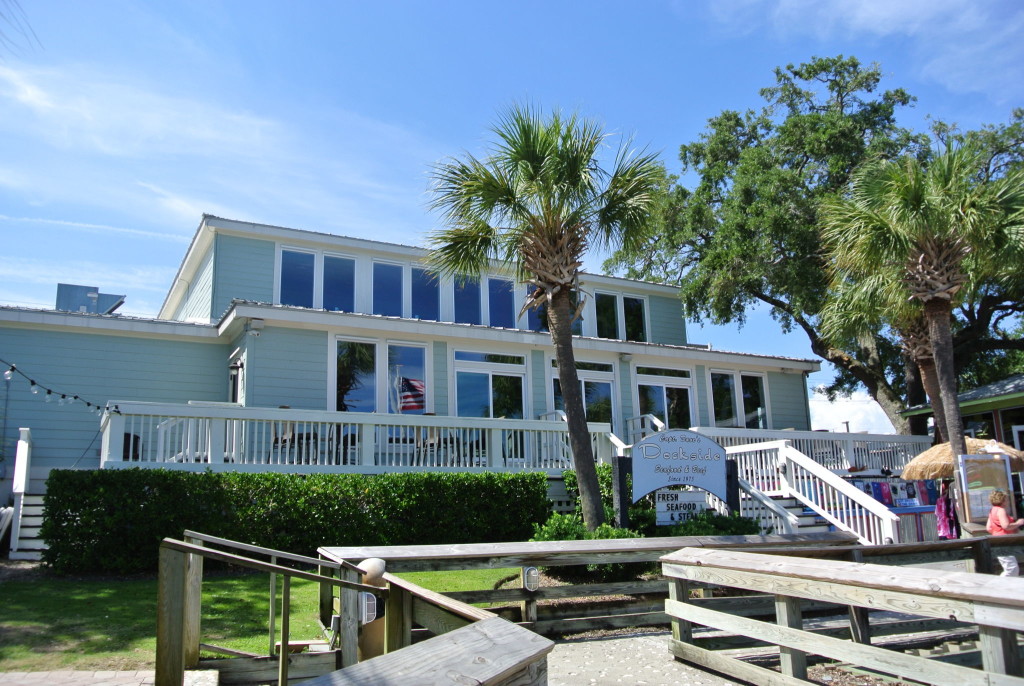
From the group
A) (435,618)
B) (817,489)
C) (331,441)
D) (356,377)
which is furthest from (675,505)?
(356,377)

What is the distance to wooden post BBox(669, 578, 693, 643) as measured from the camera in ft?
23.2

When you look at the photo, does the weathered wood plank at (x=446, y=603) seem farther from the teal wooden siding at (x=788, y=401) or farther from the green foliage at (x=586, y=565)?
the teal wooden siding at (x=788, y=401)

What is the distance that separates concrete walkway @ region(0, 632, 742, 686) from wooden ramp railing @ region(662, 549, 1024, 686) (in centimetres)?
26

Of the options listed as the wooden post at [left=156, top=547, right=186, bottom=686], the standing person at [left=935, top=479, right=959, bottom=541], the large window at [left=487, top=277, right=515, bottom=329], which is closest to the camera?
the wooden post at [left=156, top=547, right=186, bottom=686]

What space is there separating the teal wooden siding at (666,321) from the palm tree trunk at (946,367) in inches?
414

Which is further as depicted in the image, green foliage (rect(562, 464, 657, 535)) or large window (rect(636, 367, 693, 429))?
large window (rect(636, 367, 693, 429))

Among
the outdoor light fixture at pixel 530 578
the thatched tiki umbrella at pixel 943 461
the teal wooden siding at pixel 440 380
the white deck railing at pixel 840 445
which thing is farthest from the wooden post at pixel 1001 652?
the teal wooden siding at pixel 440 380

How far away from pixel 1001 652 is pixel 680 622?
321 centimetres

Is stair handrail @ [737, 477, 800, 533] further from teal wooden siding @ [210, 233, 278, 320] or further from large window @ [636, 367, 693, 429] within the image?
teal wooden siding @ [210, 233, 278, 320]

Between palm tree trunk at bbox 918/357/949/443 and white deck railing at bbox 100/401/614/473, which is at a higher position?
palm tree trunk at bbox 918/357/949/443

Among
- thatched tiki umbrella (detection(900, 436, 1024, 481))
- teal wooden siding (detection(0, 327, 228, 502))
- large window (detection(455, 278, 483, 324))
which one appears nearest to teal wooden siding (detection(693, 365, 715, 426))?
large window (detection(455, 278, 483, 324))

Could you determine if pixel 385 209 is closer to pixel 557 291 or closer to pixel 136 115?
pixel 557 291

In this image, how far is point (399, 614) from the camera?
498 centimetres

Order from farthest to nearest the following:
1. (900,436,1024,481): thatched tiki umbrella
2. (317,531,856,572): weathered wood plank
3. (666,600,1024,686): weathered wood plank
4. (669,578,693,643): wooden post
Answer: (900,436,1024,481): thatched tiki umbrella < (317,531,856,572): weathered wood plank < (669,578,693,643): wooden post < (666,600,1024,686): weathered wood plank
